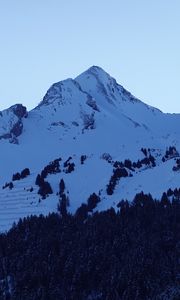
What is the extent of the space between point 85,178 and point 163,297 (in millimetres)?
75066

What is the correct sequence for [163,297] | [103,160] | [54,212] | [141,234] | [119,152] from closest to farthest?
[163,297] < [141,234] < [54,212] < [103,160] < [119,152]

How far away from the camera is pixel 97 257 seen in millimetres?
96438

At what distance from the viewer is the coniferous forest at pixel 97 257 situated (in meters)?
88.6

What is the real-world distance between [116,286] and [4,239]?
3229 centimetres

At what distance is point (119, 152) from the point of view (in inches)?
7859

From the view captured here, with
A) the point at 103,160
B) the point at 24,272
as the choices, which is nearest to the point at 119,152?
the point at 103,160

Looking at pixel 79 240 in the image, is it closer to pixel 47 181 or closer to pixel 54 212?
pixel 54 212

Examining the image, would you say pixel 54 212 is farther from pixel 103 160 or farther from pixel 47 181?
pixel 103 160

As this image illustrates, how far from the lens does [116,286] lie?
87250 millimetres

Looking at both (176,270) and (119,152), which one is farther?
(119,152)

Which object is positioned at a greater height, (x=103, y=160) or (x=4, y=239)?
(x=103, y=160)

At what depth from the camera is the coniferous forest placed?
291 ft

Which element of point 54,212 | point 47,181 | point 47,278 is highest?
point 47,181

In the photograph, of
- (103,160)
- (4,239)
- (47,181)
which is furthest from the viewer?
(103,160)
